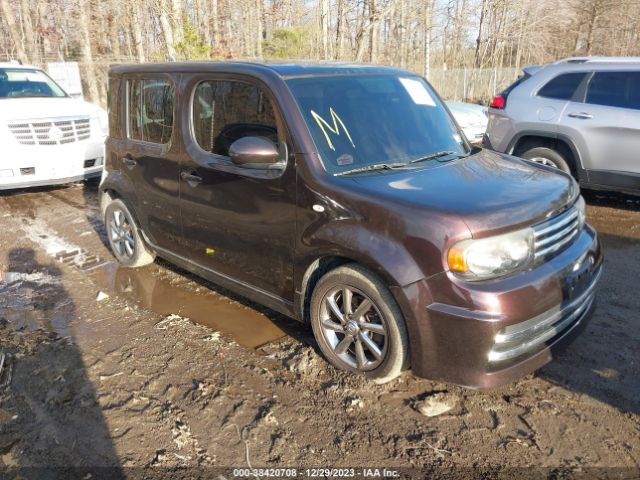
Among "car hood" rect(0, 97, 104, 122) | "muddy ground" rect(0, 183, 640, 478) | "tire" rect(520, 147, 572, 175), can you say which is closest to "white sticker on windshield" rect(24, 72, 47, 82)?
"car hood" rect(0, 97, 104, 122)

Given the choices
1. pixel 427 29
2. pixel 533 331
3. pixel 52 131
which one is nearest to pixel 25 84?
pixel 52 131

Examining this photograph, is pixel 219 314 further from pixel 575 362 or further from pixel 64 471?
pixel 575 362

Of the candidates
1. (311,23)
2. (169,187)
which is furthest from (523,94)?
(311,23)

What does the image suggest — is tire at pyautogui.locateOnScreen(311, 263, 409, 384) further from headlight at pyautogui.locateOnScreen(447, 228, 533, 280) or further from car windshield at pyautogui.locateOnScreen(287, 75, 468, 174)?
car windshield at pyautogui.locateOnScreen(287, 75, 468, 174)

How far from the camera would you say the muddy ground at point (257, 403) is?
2.64 metres

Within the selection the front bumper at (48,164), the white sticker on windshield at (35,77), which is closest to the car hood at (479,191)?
the front bumper at (48,164)

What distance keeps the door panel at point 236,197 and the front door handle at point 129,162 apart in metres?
0.87

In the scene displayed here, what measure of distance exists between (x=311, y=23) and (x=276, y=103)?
2376cm

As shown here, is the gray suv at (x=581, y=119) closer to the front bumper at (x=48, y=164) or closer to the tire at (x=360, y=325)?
the tire at (x=360, y=325)

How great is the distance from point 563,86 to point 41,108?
780 cm

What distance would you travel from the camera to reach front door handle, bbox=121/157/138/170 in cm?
471

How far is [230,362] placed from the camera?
140 inches

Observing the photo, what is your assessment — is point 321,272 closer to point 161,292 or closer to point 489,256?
point 489,256

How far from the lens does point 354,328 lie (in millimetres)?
3148
